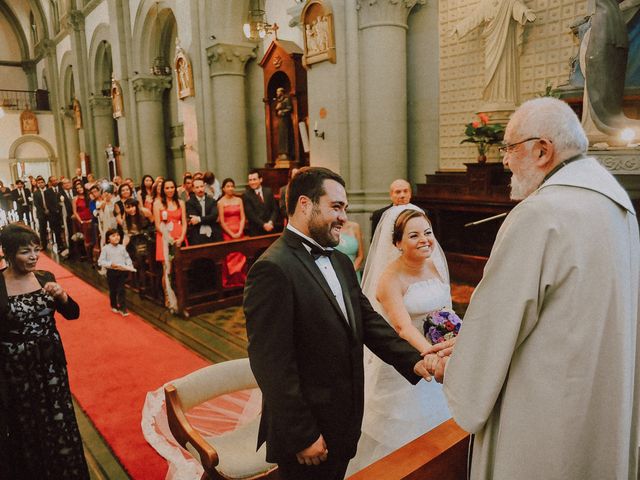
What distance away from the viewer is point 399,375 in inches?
116

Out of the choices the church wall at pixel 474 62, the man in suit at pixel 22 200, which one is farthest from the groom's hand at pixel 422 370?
the man in suit at pixel 22 200

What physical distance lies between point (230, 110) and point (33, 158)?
19.0 metres

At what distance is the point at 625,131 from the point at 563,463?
4827 millimetres

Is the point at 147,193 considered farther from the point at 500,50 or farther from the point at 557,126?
the point at 557,126

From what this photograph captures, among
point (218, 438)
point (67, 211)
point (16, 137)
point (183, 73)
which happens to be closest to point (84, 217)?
point (67, 211)

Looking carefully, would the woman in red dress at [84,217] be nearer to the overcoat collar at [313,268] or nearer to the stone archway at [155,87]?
the stone archway at [155,87]

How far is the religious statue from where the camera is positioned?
34.4ft

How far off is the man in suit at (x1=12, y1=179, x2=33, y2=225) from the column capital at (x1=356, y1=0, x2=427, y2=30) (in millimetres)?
13181

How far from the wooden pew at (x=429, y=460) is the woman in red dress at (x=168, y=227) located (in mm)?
5334

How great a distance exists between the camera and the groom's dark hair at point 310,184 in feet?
6.41

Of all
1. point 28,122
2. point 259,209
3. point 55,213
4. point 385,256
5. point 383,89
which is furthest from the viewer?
point 28,122

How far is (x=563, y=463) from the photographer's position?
4.42ft

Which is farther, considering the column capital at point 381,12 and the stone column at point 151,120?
the stone column at point 151,120

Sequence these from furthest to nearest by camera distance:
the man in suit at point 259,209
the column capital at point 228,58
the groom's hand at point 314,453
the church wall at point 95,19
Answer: the church wall at point 95,19 < the column capital at point 228,58 < the man in suit at point 259,209 < the groom's hand at point 314,453
